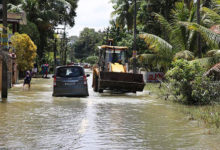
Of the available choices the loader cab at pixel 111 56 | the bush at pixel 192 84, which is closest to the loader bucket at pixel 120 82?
the loader cab at pixel 111 56

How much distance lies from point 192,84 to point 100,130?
28.4 ft

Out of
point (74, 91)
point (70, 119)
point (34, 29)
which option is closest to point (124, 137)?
point (70, 119)

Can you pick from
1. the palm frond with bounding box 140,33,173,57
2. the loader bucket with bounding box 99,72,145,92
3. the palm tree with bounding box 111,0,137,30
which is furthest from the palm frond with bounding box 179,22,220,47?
the palm tree with bounding box 111,0,137,30

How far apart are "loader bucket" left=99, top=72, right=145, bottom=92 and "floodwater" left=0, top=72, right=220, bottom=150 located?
7930mm

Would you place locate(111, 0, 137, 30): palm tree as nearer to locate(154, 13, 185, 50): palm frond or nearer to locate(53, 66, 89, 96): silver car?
locate(154, 13, 185, 50): palm frond

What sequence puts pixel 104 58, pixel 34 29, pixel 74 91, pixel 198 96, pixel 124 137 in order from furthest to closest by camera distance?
pixel 34 29 → pixel 104 58 → pixel 74 91 → pixel 198 96 → pixel 124 137

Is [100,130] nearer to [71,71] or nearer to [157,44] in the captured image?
[71,71]

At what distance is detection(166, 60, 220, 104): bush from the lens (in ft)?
58.4

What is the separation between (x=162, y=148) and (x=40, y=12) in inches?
1891

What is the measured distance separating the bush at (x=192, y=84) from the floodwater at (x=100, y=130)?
9.51ft

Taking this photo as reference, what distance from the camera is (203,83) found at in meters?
17.9

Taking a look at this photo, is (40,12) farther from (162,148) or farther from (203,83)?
(162,148)

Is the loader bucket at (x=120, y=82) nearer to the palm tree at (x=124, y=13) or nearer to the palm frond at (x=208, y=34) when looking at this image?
the palm frond at (x=208, y=34)

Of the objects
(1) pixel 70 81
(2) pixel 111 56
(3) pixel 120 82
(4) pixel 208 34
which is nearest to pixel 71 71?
(1) pixel 70 81
